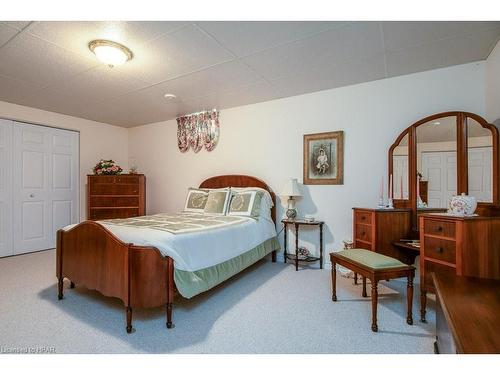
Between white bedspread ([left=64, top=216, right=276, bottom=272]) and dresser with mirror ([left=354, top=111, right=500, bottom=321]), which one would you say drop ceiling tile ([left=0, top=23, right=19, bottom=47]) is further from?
dresser with mirror ([left=354, top=111, right=500, bottom=321])

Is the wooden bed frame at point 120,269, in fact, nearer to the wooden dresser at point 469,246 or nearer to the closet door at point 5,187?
the wooden dresser at point 469,246

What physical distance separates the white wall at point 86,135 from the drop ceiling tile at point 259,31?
374 cm

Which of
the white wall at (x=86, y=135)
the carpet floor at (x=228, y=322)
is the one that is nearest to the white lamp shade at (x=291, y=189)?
the carpet floor at (x=228, y=322)

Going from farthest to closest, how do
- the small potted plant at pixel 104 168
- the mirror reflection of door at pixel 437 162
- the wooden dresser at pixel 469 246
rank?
the small potted plant at pixel 104 168
the mirror reflection of door at pixel 437 162
the wooden dresser at pixel 469 246

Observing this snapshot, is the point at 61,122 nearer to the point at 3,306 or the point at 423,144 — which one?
the point at 3,306

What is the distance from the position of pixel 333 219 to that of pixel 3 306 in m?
3.51

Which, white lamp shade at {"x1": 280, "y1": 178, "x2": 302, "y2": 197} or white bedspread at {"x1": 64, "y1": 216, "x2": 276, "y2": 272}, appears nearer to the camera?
white bedspread at {"x1": 64, "y1": 216, "x2": 276, "y2": 272}

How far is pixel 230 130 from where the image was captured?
4160 millimetres

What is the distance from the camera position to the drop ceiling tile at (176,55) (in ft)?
7.07

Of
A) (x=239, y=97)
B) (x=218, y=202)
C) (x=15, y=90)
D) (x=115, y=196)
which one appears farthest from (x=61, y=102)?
(x=218, y=202)

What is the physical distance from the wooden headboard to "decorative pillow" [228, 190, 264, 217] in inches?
11.8

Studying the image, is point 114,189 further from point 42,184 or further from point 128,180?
point 42,184

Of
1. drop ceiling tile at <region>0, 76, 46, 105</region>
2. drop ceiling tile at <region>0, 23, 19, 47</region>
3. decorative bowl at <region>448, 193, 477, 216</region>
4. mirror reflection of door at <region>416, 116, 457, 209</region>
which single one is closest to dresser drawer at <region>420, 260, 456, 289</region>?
decorative bowl at <region>448, 193, 477, 216</region>

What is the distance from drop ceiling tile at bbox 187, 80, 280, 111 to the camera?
331 cm
